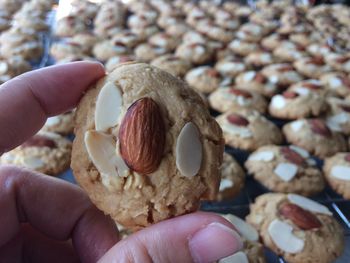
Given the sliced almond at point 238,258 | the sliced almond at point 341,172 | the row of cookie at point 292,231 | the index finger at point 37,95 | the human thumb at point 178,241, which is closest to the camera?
the human thumb at point 178,241

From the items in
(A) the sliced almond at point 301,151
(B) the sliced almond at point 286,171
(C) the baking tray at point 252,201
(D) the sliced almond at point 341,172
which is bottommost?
(C) the baking tray at point 252,201

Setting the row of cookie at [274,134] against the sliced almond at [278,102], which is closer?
the row of cookie at [274,134]

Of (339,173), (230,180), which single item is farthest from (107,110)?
(339,173)

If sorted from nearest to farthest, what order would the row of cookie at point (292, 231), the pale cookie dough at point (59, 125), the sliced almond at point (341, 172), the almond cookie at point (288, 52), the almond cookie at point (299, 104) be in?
the row of cookie at point (292, 231)
the sliced almond at point (341, 172)
the pale cookie dough at point (59, 125)
the almond cookie at point (299, 104)
the almond cookie at point (288, 52)

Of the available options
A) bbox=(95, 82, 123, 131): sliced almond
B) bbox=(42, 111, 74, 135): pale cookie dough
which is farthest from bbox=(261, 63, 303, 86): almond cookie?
bbox=(95, 82, 123, 131): sliced almond

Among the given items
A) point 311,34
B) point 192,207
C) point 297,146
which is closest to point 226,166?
point 297,146

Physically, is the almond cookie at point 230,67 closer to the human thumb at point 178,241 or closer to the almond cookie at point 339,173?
the almond cookie at point 339,173

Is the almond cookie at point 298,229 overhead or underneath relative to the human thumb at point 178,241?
underneath

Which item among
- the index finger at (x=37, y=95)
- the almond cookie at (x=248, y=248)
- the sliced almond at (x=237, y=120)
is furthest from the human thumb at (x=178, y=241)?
the sliced almond at (x=237, y=120)
